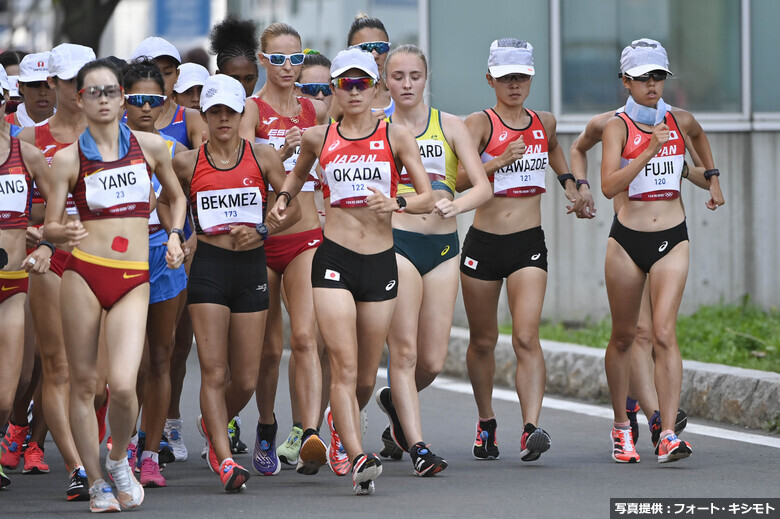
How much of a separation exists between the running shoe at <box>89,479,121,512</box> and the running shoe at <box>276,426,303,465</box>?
1886 millimetres

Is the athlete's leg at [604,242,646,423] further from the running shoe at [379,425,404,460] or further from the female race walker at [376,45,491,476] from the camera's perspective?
the running shoe at [379,425,404,460]

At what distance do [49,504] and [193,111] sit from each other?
2746 mm

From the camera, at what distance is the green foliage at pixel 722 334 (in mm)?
11852

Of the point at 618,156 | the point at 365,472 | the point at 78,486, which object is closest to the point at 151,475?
the point at 78,486

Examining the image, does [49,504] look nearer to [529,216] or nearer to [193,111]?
[193,111]

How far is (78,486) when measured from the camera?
8141mm

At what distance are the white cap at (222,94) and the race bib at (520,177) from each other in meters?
1.76

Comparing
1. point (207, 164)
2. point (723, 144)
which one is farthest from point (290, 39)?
point (723, 144)

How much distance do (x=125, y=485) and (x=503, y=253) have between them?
9.33 ft

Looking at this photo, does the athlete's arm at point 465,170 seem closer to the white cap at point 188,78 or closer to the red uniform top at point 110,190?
the red uniform top at point 110,190

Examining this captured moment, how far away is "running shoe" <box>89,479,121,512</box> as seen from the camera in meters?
7.62

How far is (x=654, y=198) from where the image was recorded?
928cm

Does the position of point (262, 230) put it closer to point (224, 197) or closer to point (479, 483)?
point (224, 197)

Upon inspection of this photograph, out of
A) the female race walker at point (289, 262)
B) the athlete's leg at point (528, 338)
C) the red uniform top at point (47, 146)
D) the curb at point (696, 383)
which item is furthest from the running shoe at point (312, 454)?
the curb at point (696, 383)
